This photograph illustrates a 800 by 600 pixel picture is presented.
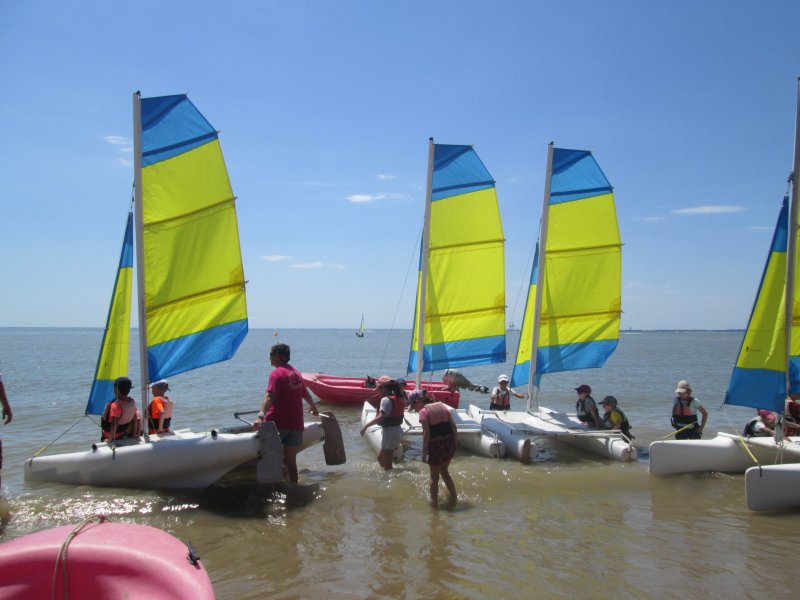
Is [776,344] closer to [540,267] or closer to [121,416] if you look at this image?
[540,267]

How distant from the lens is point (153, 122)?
7.62 meters

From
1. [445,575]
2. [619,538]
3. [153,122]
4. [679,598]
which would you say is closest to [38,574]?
[445,575]

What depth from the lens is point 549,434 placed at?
954cm

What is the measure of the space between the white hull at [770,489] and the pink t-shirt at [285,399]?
518 centimetres

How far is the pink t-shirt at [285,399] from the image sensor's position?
22.9 ft

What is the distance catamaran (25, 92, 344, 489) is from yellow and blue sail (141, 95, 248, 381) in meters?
0.01

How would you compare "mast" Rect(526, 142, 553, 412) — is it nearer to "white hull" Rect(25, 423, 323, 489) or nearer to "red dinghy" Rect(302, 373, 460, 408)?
"red dinghy" Rect(302, 373, 460, 408)

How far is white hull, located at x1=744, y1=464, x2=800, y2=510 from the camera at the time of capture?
6781mm

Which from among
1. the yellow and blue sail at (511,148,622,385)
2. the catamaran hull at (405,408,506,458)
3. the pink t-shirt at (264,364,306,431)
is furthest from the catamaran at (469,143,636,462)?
the pink t-shirt at (264,364,306,431)

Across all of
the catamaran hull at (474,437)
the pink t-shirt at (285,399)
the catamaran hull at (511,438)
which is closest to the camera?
the pink t-shirt at (285,399)

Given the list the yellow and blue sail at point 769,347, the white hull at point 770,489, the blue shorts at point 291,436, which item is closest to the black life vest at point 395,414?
the blue shorts at point 291,436

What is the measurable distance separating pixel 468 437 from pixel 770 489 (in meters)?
4.47

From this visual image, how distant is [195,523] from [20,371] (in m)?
28.8

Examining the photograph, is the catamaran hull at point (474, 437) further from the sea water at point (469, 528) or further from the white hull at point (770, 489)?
the white hull at point (770, 489)
